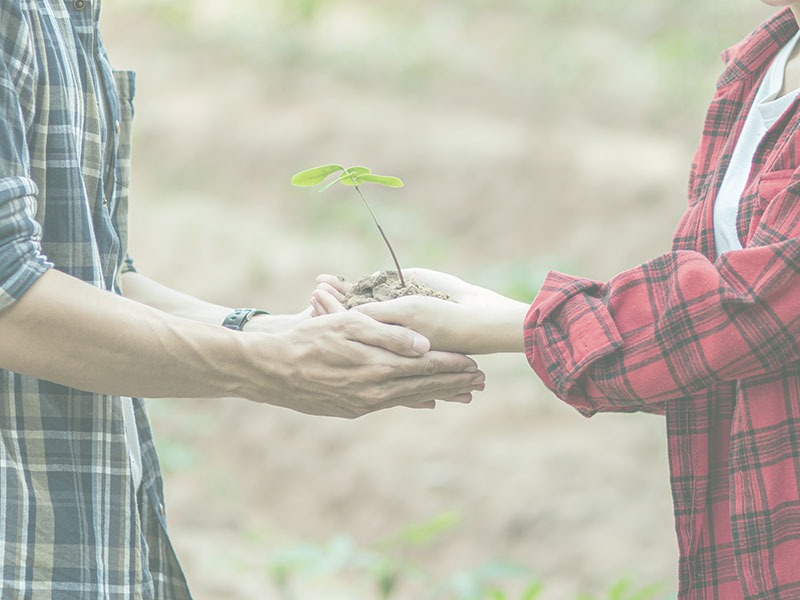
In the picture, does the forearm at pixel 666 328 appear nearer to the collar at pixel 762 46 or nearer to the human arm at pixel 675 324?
the human arm at pixel 675 324

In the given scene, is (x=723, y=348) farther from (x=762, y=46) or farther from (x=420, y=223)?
(x=420, y=223)

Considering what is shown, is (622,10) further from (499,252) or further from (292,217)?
(292,217)

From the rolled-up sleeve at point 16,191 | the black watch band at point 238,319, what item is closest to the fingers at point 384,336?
the black watch band at point 238,319

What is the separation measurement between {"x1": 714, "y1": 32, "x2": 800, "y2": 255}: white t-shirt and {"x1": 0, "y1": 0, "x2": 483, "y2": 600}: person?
0.54 metres

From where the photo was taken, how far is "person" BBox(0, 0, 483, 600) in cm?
119

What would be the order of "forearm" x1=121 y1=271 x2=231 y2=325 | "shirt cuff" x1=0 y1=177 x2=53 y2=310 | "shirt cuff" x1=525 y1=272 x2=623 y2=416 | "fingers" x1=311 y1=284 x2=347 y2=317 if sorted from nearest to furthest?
"shirt cuff" x1=0 y1=177 x2=53 y2=310 < "shirt cuff" x1=525 y1=272 x2=623 y2=416 < "fingers" x1=311 y1=284 x2=347 y2=317 < "forearm" x1=121 y1=271 x2=231 y2=325

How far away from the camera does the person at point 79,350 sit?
1.19 m

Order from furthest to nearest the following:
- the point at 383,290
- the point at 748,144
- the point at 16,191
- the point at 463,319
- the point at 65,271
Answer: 1. the point at 383,290
2. the point at 463,319
3. the point at 748,144
4. the point at 65,271
5. the point at 16,191

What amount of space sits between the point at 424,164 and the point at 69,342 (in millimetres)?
5438

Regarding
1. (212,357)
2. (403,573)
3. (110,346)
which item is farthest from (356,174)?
(403,573)

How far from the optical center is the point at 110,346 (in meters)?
1.24

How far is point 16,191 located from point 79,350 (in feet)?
0.68

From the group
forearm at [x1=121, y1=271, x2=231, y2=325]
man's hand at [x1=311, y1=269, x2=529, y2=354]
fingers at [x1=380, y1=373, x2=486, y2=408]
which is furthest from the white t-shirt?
forearm at [x1=121, y1=271, x2=231, y2=325]

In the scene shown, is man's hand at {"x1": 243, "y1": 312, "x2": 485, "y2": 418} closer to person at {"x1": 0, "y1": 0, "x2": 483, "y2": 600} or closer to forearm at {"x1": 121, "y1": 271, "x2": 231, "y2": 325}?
person at {"x1": 0, "y1": 0, "x2": 483, "y2": 600}
